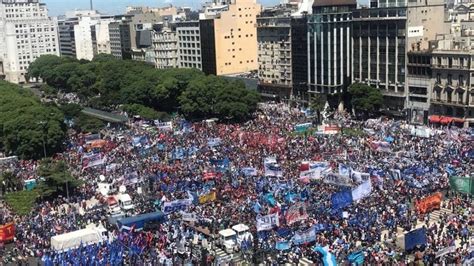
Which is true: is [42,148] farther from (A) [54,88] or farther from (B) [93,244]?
(A) [54,88]

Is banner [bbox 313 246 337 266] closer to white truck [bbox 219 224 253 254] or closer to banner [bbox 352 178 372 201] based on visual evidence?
white truck [bbox 219 224 253 254]

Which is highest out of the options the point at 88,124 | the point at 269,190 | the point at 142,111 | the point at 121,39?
the point at 121,39

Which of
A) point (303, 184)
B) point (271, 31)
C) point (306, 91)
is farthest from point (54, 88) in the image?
point (303, 184)

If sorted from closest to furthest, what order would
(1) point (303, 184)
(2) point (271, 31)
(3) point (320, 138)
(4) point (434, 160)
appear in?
(1) point (303, 184) < (4) point (434, 160) < (3) point (320, 138) < (2) point (271, 31)

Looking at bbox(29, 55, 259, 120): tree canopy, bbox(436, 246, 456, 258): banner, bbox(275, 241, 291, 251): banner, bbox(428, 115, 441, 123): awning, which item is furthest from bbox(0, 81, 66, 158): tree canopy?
bbox(436, 246, 456, 258): banner

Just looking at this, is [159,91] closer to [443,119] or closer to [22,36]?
[443,119]

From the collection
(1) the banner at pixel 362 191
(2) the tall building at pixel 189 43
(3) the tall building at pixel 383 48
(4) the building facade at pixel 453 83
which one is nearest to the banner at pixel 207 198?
(1) the banner at pixel 362 191

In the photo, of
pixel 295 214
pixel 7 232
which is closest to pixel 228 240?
pixel 295 214
